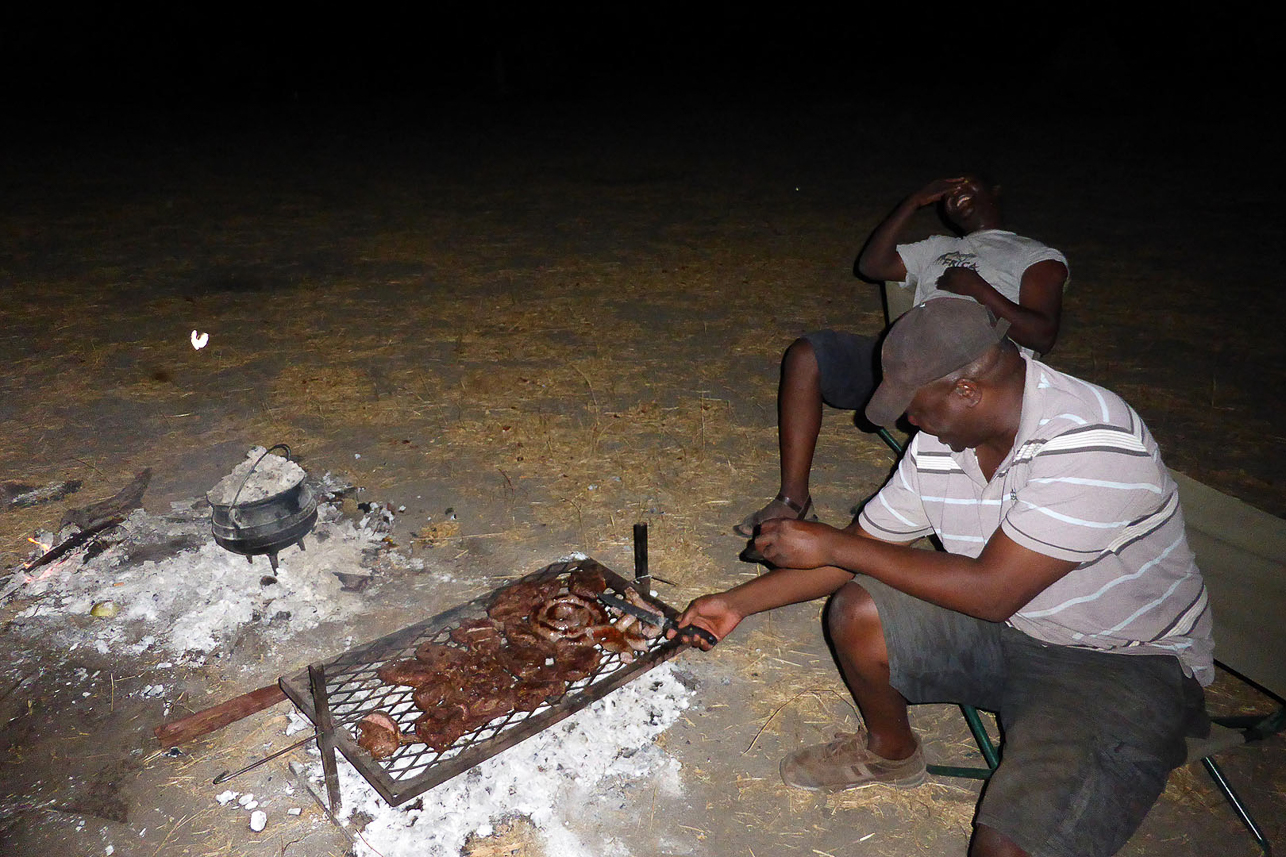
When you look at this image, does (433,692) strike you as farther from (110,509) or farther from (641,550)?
(110,509)

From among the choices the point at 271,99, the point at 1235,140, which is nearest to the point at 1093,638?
the point at 1235,140

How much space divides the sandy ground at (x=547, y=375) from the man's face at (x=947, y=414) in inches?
54.3

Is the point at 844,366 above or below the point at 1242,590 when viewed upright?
above

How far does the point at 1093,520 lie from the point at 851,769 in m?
1.31

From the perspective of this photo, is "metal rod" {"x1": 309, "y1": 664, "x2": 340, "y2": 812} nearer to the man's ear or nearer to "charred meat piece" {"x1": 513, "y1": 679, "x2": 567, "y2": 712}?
"charred meat piece" {"x1": 513, "y1": 679, "x2": 567, "y2": 712}

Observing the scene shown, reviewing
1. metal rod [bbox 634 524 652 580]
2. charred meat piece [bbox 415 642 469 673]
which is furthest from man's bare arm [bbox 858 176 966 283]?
charred meat piece [bbox 415 642 469 673]

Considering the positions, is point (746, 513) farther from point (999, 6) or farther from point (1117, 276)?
point (999, 6)

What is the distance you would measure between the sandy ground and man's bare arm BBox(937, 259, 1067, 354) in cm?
133

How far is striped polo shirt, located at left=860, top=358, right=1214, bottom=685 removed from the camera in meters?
2.20

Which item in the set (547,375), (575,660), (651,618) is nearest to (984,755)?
(651,618)

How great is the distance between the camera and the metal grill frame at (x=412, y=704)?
8.59ft

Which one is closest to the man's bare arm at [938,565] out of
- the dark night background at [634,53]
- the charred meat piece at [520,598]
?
the charred meat piece at [520,598]

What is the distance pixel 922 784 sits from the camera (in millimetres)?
3021

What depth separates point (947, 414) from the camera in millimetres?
2381
